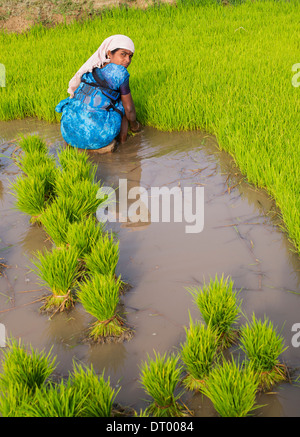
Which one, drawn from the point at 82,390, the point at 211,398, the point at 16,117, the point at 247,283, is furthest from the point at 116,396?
the point at 16,117

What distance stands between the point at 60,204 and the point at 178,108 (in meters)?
2.13

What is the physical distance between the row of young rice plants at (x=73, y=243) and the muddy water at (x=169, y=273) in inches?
3.6

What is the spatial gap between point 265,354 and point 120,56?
308cm

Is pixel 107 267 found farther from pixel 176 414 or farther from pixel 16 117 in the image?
pixel 16 117

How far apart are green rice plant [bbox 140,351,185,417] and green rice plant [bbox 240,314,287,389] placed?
0.34 metres

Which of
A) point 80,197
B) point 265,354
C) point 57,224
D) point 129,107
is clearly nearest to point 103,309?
point 265,354

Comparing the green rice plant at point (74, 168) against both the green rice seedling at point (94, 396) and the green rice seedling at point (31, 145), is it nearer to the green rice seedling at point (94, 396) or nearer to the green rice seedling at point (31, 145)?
the green rice seedling at point (31, 145)

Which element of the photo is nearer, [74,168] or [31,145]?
[74,168]

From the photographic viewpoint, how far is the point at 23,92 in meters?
5.73

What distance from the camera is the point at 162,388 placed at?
1.85m

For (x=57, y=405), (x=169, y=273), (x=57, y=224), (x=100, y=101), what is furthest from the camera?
(x=100, y=101)

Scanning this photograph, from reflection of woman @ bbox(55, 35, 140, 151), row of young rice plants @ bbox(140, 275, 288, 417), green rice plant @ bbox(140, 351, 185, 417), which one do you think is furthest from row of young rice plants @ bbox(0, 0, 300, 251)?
green rice plant @ bbox(140, 351, 185, 417)

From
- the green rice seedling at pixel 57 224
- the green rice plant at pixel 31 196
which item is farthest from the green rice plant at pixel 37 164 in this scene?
the green rice seedling at pixel 57 224

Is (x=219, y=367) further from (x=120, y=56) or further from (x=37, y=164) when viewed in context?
(x=120, y=56)
